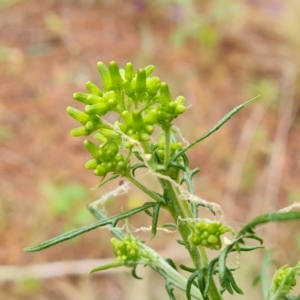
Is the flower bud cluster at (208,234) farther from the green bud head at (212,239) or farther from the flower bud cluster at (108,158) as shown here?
the flower bud cluster at (108,158)

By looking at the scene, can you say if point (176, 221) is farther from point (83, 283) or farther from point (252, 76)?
point (252, 76)

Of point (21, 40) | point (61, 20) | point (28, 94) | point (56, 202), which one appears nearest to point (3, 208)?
point (56, 202)

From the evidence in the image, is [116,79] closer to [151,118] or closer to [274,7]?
[151,118]

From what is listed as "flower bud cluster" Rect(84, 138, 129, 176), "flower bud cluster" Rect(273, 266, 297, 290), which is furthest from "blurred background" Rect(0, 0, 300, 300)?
"flower bud cluster" Rect(84, 138, 129, 176)

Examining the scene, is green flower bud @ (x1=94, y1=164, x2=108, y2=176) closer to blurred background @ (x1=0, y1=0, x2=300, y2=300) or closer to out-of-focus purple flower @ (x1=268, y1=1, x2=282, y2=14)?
blurred background @ (x1=0, y1=0, x2=300, y2=300)

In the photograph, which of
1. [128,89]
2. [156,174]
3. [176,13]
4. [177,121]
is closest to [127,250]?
[156,174]
